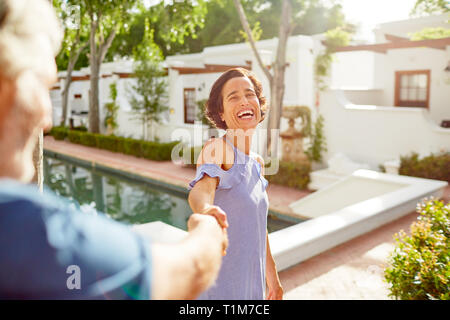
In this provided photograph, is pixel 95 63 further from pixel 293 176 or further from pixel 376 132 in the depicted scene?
pixel 376 132

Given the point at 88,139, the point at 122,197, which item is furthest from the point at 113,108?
the point at 122,197

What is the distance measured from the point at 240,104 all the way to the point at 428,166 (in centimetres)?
977

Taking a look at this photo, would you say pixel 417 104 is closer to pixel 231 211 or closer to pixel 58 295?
pixel 231 211

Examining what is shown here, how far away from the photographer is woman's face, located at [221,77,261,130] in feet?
5.98

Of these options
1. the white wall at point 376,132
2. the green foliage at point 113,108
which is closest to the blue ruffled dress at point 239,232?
the white wall at point 376,132

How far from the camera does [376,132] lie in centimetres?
1252

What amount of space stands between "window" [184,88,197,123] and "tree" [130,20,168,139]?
941 mm

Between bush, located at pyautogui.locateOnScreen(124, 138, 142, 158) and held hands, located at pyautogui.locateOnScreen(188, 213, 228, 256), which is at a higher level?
held hands, located at pyautogui.locateOnScreen(188, 213, 228, 256)

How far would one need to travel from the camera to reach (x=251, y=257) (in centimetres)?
167

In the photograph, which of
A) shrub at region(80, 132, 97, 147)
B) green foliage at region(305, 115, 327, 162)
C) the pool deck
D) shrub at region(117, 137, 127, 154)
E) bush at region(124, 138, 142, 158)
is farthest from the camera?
shrub at region(80, 132, 97, 147)

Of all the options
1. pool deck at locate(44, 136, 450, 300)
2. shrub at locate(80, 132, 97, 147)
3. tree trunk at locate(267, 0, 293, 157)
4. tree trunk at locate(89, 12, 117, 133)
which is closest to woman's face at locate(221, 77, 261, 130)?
pool deck at locate(44, 136, 450, 300)

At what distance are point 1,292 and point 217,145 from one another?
1077 mm

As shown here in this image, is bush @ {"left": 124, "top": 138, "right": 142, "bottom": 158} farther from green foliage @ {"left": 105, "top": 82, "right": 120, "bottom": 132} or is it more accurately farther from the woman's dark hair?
the woman's dark hair

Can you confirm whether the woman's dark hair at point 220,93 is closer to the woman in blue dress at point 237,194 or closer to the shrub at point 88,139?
the woman in blue dress at point 237,194
